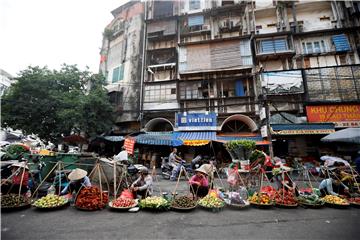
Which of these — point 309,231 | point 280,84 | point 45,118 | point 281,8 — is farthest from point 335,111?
point 45,118

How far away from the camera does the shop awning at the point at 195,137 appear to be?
1286 cm

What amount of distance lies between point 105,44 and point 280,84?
71.0 feet

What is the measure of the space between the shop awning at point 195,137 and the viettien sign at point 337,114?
8.29 metres

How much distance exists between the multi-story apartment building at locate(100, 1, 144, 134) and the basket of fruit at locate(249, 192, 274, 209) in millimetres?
13485

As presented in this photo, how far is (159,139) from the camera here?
13.7 meters

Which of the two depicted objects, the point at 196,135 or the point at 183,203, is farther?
the point at 196,135

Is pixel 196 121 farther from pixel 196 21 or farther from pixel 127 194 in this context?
pixel 196 21

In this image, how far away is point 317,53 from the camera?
1589cm

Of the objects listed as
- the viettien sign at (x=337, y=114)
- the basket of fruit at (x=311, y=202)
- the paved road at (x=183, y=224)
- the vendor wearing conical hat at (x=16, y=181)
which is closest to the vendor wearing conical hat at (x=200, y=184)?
the paved road at (x=183, y=224)

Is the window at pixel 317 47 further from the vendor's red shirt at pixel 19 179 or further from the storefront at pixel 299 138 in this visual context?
the vendor's red shirt at pixel 19 179

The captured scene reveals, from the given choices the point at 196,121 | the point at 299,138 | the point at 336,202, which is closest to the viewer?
the point at 336,202

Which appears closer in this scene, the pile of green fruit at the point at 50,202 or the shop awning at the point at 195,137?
the pile of green fruit at the point at 50,202

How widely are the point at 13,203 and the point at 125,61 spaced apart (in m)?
17.5

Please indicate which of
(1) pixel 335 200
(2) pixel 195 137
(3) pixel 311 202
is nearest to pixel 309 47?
(2) pixel 195 137
